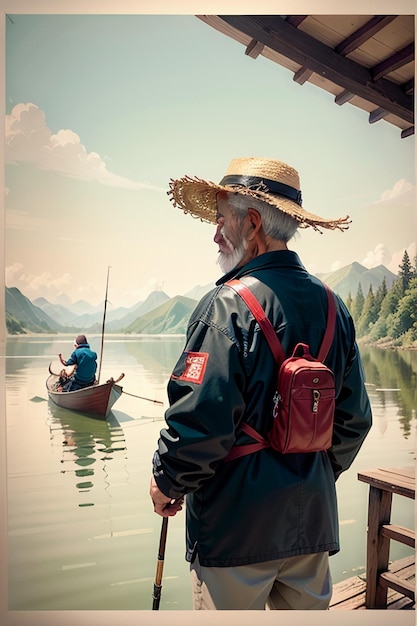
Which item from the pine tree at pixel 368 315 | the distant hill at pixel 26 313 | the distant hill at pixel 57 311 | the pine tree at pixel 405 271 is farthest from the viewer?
the pine tree at pixel 368 315

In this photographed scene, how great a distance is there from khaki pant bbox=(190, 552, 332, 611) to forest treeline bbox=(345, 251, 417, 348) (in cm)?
154

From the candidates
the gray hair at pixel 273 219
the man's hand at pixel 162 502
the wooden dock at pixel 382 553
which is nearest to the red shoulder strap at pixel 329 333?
the gray hair at pixel 273 219

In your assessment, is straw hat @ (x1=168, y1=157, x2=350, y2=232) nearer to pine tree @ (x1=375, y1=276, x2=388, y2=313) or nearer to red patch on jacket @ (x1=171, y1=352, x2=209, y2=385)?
red patch on jacket @ (x1=171, y1=352, x2=209, y2=385)

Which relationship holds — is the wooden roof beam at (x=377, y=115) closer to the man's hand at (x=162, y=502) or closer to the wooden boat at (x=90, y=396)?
the wooden boat at (x=90, y=396)

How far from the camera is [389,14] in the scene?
2381 mm

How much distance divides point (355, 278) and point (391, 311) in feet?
0.80

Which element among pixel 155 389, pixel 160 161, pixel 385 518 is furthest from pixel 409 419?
pixel 160 161

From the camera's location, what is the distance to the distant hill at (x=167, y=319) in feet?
9.90

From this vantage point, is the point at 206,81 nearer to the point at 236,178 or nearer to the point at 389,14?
the point at 389,14

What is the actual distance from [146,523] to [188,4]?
2.28 m

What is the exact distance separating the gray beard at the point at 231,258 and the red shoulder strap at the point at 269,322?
5.0 inches

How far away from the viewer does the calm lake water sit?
2.60 m

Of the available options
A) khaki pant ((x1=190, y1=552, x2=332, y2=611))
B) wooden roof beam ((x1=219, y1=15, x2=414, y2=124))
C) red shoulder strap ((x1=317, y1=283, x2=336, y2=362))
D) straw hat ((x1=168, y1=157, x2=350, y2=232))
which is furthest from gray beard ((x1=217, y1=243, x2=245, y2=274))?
wooden roof beam ((x1=219, y1=15, x2=414, y2=124))

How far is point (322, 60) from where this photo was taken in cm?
258
